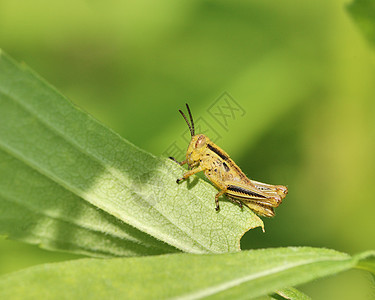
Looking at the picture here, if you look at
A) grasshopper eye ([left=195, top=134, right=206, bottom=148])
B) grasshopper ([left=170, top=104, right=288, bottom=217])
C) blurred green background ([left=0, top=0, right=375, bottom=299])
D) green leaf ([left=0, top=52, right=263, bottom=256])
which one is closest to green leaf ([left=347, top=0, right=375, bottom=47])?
green leaf ([left=0, top=52, right=263, bottom=256])

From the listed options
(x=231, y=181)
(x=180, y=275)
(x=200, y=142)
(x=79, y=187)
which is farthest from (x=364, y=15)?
(x=200, y=142)

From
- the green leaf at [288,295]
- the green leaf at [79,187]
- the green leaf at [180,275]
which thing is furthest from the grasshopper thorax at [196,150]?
the green leaf at [180,275]

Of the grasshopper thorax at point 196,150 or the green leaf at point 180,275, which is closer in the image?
the green leaf at point 180,275

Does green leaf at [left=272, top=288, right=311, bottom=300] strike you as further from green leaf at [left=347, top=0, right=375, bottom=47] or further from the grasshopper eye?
the grasshopper eye

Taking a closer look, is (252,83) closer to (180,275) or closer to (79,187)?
(79,187)

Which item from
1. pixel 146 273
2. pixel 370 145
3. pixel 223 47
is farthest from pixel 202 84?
pixel 146 273

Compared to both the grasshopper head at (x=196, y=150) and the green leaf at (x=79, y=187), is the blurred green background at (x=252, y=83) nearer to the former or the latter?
the grasshopper head at (x=196, y=150)
